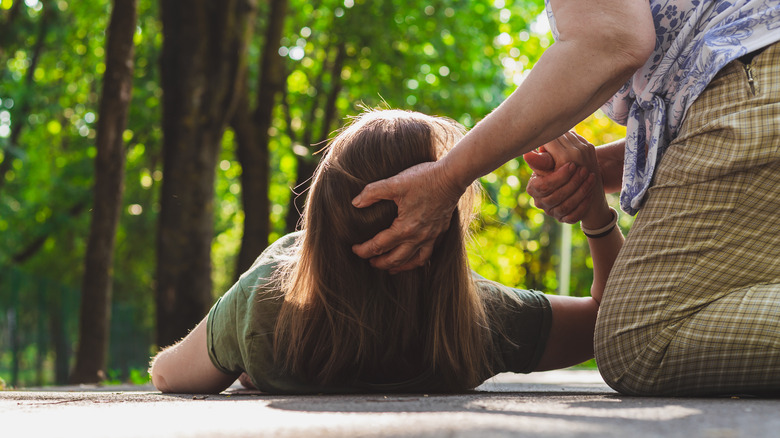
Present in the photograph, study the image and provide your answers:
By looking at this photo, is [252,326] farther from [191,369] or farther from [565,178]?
[565,178]

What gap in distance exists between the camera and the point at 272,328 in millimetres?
3062

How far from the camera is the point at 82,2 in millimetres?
16641

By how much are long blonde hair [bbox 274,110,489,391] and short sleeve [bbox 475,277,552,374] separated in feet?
0.72

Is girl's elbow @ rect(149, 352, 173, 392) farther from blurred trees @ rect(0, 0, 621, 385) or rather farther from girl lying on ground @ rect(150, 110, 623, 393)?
blurred trees @ rect(0, 0, 621, 385)

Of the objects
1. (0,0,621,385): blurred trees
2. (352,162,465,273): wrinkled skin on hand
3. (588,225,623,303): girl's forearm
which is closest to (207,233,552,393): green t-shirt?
(588,225,623,303): girl's forearm

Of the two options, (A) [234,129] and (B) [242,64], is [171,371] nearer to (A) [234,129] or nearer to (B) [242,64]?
(B) [242,64]

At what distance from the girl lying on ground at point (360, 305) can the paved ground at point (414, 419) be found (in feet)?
1.40

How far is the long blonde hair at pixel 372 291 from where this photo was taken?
113 inches

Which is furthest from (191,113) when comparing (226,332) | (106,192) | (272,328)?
(272,328)

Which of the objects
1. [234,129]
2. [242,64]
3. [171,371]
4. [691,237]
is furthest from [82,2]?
[691,237]

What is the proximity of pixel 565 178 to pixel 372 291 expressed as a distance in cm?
102

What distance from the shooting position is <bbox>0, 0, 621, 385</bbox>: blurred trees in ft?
28.3

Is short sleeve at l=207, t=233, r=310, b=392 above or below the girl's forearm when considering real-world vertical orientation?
below

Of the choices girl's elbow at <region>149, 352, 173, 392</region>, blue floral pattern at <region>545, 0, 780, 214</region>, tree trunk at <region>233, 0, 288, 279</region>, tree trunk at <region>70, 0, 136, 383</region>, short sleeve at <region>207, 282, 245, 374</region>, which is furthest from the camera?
tree trunk at <region>233, 0, 288, 279</region>
